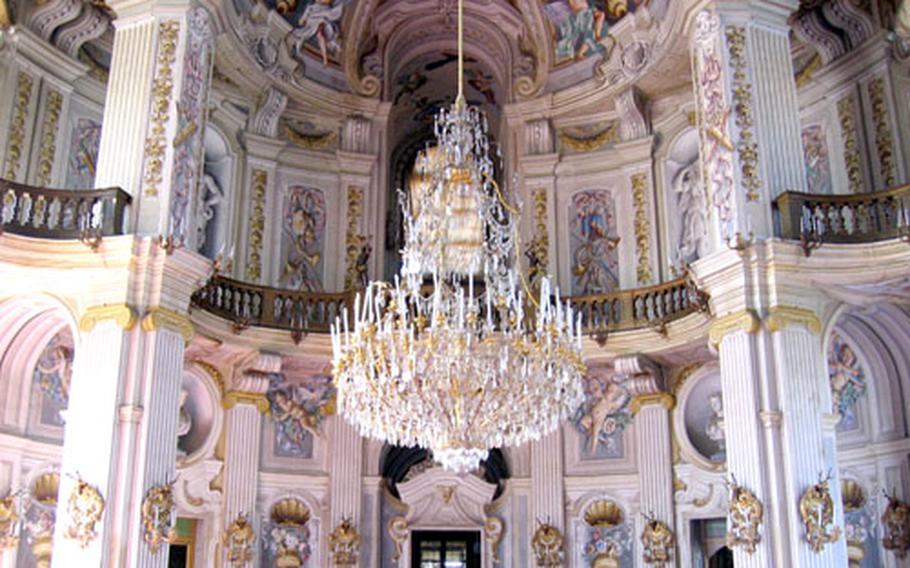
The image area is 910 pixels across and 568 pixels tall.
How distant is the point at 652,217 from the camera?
15789mm

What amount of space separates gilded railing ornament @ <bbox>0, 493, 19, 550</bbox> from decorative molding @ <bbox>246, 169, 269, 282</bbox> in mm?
4845

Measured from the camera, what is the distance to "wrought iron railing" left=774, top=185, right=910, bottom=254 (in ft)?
37.2

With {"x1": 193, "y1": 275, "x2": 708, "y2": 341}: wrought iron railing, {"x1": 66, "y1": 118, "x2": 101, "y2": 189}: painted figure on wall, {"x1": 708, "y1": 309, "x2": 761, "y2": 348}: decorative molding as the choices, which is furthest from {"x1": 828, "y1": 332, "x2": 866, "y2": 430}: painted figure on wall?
{"x1": 66, "y1": 118, "x2": 101, "y2": 189}: painted figure on wall

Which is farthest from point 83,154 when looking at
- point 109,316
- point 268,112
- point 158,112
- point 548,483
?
point 548,483

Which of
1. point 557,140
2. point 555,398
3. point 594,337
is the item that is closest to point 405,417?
point 555,398

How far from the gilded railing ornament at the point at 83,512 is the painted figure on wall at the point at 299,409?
4824mm

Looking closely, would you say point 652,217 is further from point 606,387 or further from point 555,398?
point 555,398

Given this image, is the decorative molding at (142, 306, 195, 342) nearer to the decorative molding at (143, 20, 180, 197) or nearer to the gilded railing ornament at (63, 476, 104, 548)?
the decorative molding at (143, 20, 180, 197)

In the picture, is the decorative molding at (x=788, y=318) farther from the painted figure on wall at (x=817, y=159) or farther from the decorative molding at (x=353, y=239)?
the decorative molding at (x=353, y=239)

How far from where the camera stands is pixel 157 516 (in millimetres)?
10719

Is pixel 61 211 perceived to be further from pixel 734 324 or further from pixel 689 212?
pixel 689 212

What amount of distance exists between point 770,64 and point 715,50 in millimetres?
723

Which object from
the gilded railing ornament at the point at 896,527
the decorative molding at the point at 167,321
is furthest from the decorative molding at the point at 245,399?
the gilded railing ornament at the point at 896,527

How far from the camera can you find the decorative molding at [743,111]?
12031 mm
